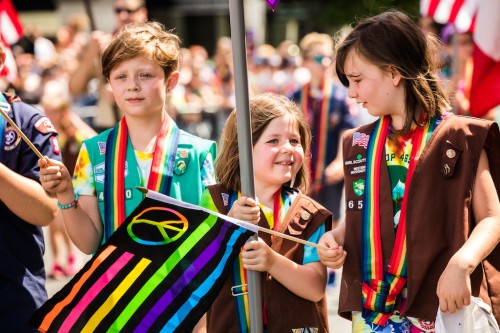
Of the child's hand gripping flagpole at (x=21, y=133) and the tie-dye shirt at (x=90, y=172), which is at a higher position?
the child's hand gripping flagpole at (x=21, y=133)

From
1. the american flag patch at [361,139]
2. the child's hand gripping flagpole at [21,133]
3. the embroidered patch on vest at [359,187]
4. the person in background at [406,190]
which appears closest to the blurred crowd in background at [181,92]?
the person in background at [406,190]

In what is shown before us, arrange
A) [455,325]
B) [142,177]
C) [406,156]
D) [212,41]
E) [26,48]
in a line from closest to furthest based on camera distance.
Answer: [455,325]
[406,156]
[142,177]
[26,48]
[212,41]

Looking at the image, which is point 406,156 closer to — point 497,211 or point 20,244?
point 497,211

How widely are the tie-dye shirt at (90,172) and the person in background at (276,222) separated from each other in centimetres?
16

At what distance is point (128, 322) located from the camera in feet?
13.1

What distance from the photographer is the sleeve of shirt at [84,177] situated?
4500 millimetres

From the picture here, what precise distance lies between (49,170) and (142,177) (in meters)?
0.45

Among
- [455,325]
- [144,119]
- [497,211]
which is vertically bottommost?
[455,325]

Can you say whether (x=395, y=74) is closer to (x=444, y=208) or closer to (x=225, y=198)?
(x=444, y=208)

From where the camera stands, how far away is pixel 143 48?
179 inches

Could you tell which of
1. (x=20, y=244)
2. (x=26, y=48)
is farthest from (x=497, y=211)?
(x=26, y=48)

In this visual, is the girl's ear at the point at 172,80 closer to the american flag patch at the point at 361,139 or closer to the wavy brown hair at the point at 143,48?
the wavy brown hair at the point at 143,48

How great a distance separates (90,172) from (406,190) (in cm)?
142

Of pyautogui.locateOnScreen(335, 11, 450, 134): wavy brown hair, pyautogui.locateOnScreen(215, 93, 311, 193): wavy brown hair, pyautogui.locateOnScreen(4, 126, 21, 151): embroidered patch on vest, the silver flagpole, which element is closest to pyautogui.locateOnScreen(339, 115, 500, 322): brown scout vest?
pyautogui.locateOnScreen(335, 11, 450, 134): wavy brown hair
